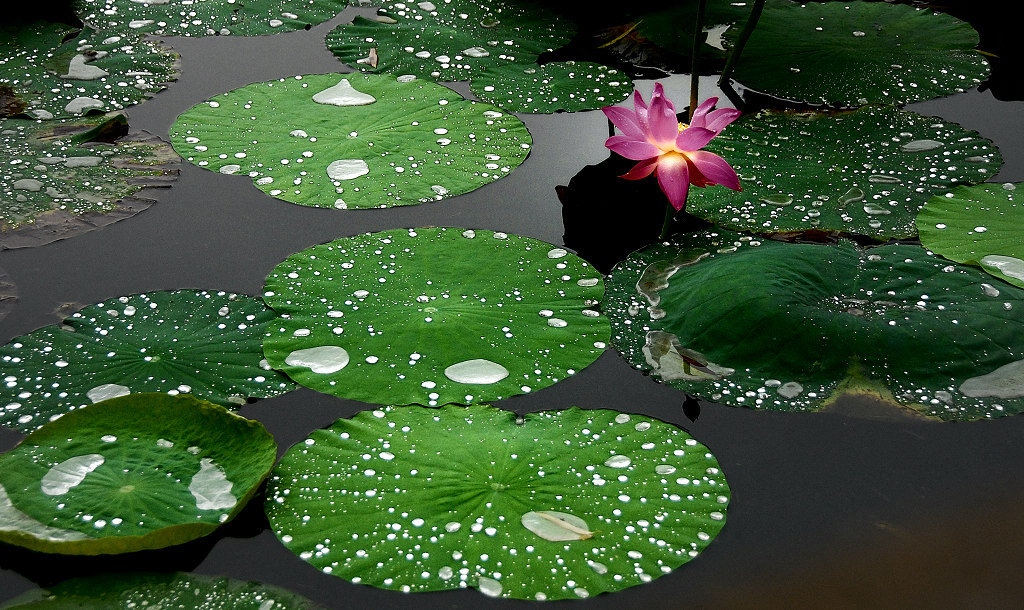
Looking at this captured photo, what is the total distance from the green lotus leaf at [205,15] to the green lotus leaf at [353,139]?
19.2 inches

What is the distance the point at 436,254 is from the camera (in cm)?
191

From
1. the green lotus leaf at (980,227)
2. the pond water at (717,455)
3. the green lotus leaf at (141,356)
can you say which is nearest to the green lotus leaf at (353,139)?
the pond water at (717,455)

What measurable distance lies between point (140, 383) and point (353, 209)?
694 mm

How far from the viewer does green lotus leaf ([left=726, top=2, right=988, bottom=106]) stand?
2537 mm

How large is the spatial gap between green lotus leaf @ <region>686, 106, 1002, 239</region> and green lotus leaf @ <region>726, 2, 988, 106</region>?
0.18 metres

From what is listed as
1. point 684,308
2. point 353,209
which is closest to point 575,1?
point 353,209

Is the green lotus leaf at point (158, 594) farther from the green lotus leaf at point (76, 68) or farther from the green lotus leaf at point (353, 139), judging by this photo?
the green lotus leaf at point (76, 68)

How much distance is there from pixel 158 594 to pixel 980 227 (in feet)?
5.78

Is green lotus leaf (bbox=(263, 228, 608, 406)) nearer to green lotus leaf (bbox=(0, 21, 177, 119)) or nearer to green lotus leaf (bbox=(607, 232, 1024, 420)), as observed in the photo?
green lotus leaf (bbox=(607, 232, 1024, 420))

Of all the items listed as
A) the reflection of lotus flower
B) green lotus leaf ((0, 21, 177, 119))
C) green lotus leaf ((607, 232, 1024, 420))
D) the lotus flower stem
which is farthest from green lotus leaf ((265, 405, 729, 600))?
green lotus leaf ((0, 21, 177, 119))

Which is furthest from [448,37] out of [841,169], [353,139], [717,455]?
[717,455]

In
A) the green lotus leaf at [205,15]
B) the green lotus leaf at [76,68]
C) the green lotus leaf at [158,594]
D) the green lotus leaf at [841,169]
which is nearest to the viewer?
the green lotus leaf at [158,594]

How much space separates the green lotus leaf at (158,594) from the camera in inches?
47.5

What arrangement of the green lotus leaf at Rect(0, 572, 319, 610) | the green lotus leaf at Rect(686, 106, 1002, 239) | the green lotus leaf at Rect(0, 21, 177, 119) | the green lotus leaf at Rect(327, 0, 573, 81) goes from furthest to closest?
the green lotus leaf at Rect(327, 0, 573, 81)
the green lotus leaf at Rect(0, 21, 177, 119)
the green lotus leaf at Rect(686, 106, 1002, 239)
the green lotus leaf at Rect(0, 572, 319, 610)
